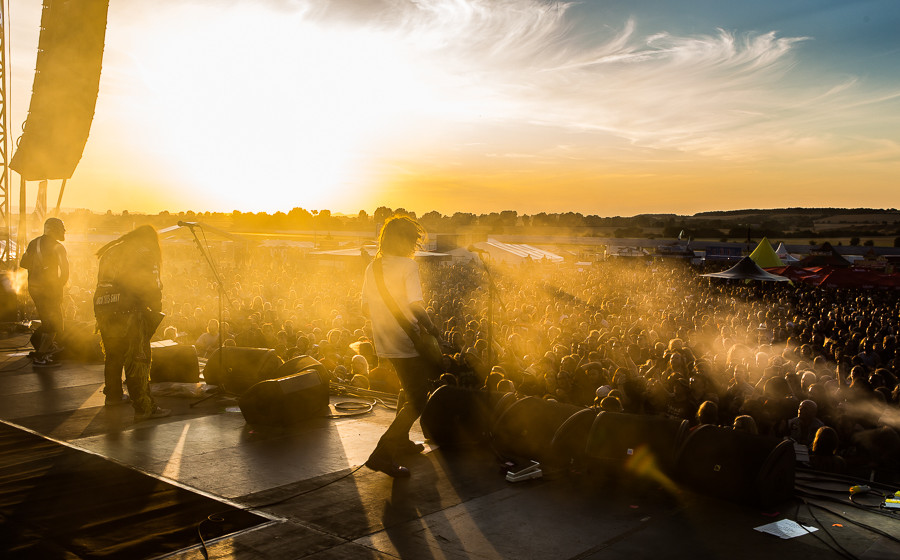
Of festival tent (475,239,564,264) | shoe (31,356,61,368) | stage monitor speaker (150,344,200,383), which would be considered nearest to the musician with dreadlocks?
stage monitor speaker (150,344,200,383)

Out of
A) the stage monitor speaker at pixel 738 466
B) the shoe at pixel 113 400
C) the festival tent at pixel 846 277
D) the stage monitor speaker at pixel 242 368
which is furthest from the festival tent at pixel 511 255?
the stage monitor speaker at pixel 738 466

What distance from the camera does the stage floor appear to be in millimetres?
3283

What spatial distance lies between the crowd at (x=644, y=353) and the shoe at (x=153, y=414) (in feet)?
7.94

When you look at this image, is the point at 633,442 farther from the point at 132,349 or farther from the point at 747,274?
the point at 747,274

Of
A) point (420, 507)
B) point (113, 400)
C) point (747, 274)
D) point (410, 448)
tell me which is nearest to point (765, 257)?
point (747, 274)

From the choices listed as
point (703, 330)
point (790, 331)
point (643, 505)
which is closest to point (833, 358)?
point (703, 330)

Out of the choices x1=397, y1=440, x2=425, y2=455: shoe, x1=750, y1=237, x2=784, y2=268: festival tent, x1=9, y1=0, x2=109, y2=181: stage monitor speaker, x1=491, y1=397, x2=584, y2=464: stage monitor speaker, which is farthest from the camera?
x1=750, y1=237, x2=784, y2=268: festival tent

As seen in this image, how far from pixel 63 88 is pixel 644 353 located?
11266mm

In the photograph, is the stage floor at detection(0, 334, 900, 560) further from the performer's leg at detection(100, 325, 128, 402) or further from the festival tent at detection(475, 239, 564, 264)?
the festival tent at detection(475, 239, 564, 264)

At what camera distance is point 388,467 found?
4320 millimetres

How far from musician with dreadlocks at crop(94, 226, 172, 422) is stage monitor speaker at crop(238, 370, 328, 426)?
3.23 feet

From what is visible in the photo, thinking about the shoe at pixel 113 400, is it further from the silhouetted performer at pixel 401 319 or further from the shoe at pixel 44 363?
the silhouetted performer at pixel 401 319

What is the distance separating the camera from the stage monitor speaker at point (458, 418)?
198 inches

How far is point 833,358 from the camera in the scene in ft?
35.6
